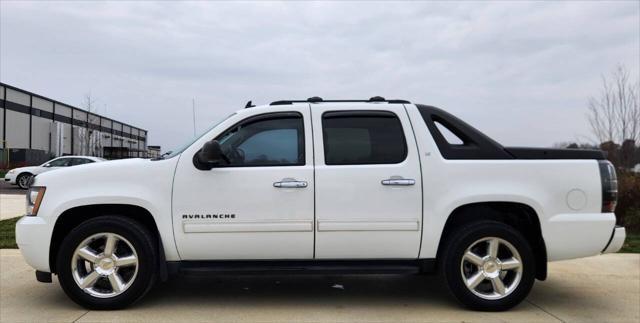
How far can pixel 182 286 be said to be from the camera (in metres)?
5.15

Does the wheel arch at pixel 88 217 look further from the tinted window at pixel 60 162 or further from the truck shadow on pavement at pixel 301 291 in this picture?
the tinted window at pixel 60 162

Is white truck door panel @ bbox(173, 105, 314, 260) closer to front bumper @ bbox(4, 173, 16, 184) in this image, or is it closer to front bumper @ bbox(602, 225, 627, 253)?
front bumper @ bbox(602, 225, 627, 253)

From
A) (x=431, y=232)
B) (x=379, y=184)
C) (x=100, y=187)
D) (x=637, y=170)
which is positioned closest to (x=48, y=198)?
(x=100, y=187)

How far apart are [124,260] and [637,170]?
1020 centimetres

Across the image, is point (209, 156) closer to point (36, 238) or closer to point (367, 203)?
A: point (367, 203)

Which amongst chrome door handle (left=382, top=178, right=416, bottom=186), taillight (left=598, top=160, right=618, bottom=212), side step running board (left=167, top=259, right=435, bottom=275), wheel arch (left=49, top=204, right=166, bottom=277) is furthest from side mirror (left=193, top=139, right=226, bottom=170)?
taillight (left=598, top=160, right=618, bottom=212)

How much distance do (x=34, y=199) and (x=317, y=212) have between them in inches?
97.0

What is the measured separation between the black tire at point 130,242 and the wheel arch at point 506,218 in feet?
8.32

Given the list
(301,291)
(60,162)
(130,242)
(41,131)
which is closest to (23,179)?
(60,162)

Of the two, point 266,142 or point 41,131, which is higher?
point 41,131

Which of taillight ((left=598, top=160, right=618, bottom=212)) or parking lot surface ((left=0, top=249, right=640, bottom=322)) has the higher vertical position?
taillight ((left=598, top=160, right=618, bottom=212))

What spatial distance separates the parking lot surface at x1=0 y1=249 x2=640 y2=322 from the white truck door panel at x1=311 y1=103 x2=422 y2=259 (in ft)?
1.79

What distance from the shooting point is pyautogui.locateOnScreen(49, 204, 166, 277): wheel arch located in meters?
4.26

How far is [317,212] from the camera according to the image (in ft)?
13.6
